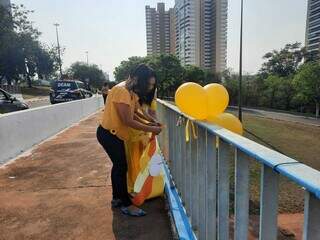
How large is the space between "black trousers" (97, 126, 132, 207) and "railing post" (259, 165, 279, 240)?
229 cm

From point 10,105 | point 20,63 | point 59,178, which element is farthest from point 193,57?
point 59,178

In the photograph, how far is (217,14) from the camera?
1901 inches

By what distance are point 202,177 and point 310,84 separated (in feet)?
126

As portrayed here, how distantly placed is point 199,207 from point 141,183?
100 cm

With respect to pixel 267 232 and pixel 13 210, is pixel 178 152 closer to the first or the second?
pixel 13 210

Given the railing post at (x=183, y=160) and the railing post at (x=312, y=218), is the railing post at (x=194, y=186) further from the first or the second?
the railing post at (x=312, y=218)

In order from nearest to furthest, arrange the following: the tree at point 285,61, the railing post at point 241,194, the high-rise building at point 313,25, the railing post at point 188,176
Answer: the railing post at point 241,194 → the railing post at point 188,176 → the tree at point 285,61 → the high-rise building at point 313,25

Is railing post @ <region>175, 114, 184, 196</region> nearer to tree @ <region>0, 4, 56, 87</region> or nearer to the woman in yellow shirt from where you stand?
the woman in yellow shirt

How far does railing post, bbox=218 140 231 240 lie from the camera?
2020 mm

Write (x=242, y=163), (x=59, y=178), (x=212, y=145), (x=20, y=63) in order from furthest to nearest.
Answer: (x=20, y=63) < (x=59, y=178) < (x=212, y=145) < (x=242, y=163)

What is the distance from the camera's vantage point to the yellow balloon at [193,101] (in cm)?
305

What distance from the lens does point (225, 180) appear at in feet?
6.86

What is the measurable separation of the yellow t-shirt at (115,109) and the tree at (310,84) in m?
37.6

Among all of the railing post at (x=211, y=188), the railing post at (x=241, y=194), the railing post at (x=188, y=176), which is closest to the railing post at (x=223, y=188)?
the railing post at (x=211, y=188)
